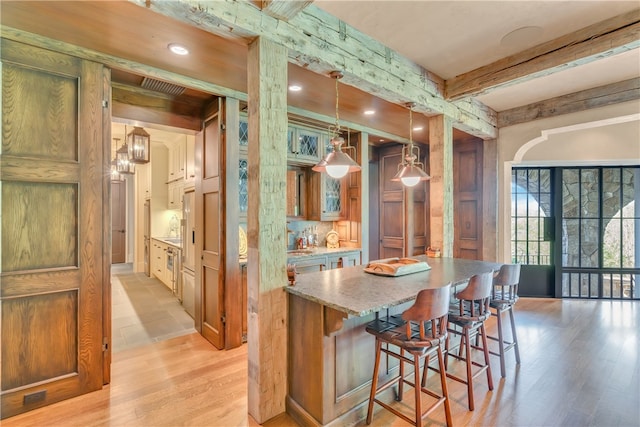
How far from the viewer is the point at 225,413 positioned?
218cm

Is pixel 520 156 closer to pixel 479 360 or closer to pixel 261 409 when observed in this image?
pixel 479 360

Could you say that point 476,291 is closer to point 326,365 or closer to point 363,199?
point 326,365

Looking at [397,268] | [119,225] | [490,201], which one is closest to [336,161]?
[397,268]

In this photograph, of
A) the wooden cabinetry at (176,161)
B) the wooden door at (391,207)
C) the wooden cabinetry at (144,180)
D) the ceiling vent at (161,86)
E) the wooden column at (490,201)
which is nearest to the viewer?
the ceiling vent at (161,86)

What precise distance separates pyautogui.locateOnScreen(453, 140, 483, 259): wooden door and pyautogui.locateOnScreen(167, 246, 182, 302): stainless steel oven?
4.62 m

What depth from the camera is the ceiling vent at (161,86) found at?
2902 mm

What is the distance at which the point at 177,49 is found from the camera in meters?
2.36

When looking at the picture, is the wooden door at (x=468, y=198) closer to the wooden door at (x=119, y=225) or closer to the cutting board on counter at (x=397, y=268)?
the cutting board on counter at (x=397, y=268)

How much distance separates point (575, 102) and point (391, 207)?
2.92m

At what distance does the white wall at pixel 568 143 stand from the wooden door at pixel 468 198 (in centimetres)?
37

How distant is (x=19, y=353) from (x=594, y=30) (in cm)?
508

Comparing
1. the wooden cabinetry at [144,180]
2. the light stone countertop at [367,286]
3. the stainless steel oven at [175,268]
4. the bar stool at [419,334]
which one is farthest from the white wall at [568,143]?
the wooden cabinetry at [144,180]

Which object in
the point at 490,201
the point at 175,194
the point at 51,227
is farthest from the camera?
the point at 175,194

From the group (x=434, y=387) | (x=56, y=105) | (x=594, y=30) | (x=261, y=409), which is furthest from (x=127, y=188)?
(x=594, y=30)
